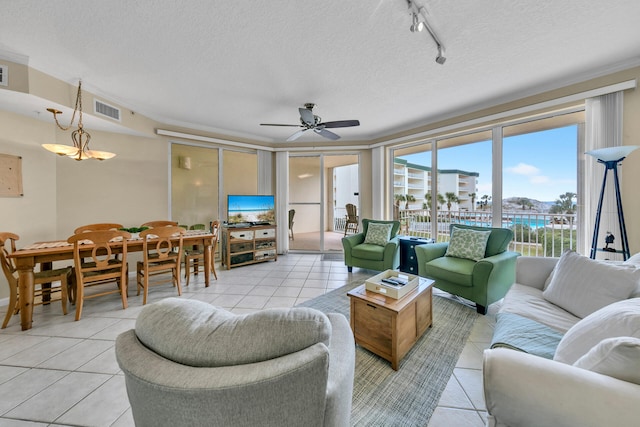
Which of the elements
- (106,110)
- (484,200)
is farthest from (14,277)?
(484,200)

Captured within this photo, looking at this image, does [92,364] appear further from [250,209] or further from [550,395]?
[250,209]

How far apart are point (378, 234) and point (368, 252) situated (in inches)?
16.9

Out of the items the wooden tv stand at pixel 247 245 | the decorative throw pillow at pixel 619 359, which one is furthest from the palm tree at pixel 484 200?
the wooden tv stand at pixel 247 245

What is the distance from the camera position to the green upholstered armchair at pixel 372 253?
3520mm

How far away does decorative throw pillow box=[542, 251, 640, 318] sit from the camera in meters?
1.40

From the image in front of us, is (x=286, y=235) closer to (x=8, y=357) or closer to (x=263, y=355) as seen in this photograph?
(x=8, y=357)

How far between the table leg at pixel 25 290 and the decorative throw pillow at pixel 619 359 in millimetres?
3848

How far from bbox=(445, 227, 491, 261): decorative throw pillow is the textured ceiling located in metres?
1.79

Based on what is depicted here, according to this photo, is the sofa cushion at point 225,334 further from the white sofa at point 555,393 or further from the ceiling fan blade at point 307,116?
the ceiling fan blade at point 307,116

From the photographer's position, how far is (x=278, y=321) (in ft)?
2.39

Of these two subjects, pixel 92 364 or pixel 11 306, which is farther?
pixel 11 306

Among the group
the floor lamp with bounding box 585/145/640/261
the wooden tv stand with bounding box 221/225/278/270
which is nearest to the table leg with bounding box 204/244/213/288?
the wooden tv stand with bounding box 221/225/278/270

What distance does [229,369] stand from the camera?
2.07 ft

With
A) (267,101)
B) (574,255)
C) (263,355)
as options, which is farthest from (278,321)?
(267,101)
